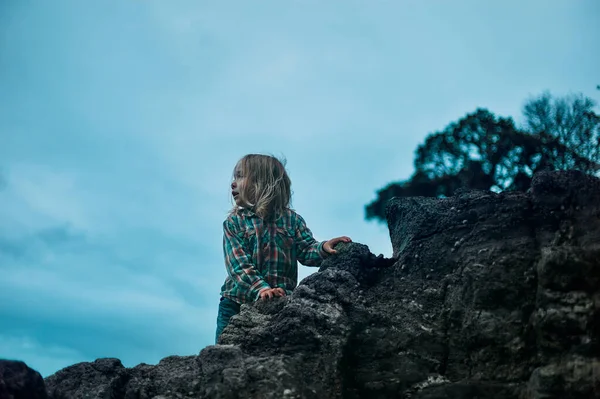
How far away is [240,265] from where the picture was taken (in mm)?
5367

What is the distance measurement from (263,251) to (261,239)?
0.10 metres

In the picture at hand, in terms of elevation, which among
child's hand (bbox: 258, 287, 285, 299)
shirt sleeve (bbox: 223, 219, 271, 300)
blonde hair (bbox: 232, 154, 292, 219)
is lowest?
child's hand (bbox: 258, 287, 285, 299)

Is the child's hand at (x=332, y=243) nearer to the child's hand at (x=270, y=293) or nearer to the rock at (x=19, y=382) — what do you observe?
the child's hand at (x=270, y=293)

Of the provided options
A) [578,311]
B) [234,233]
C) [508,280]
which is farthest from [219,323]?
[578,311]

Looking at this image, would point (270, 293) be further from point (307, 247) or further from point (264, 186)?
point (264, 186)

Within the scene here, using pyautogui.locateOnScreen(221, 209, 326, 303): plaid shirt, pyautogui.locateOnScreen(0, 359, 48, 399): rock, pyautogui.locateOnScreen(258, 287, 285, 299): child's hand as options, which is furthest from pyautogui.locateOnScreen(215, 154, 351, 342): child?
pyautogui.locateOnScreen(0, 359, 48, 399): rock

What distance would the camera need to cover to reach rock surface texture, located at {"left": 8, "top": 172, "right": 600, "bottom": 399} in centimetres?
361

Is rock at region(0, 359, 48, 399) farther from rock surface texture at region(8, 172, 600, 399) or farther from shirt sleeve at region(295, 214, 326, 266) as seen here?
shirt sleeve at region(295, 214, 326, 266)

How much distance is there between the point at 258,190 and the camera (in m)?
5.95

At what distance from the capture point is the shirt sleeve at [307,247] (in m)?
5.70

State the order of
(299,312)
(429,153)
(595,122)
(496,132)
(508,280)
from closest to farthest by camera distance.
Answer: (508,280), (299,312), (595,122), (496,132), (429,153)

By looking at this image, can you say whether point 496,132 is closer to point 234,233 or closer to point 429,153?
point 429,153

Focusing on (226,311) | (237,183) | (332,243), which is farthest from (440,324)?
(237,183)

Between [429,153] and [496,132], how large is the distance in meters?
1.55
